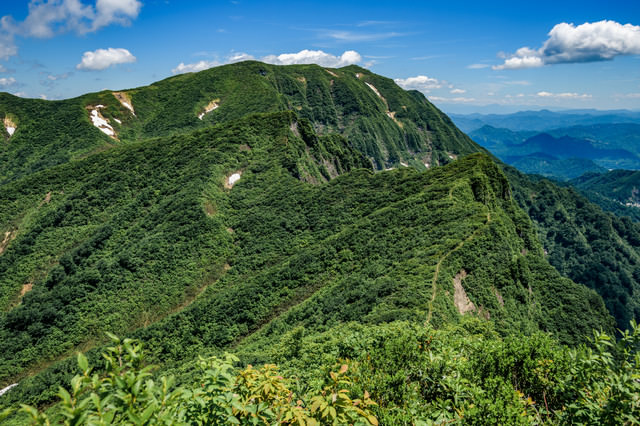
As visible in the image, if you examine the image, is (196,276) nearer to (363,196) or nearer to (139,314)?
(139,314)

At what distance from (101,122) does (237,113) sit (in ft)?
137

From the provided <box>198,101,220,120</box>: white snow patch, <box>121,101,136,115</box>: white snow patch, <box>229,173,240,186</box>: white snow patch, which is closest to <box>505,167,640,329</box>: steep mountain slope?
<box>229,173,240,186</box>: white snow patch

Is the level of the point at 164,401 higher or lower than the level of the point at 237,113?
lower

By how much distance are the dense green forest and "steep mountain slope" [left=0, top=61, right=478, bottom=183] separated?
453cm

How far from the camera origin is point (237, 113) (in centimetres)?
11719

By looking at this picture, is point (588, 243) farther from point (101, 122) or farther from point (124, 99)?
point (124, 99)

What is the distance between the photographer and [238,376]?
21.2 feet

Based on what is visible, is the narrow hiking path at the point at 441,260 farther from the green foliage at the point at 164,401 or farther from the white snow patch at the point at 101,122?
the white snow patch at the point at 101,122

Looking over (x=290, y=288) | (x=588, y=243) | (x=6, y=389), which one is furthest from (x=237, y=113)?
(x=588, y=243)

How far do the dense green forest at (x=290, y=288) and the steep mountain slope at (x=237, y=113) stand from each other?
4527 mm

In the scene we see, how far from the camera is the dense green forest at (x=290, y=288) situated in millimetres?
7953

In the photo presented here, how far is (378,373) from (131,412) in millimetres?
6973

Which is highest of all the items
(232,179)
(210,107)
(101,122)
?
(210,107)

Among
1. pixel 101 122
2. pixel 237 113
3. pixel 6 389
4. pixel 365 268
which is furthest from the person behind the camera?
pixel 237 113
